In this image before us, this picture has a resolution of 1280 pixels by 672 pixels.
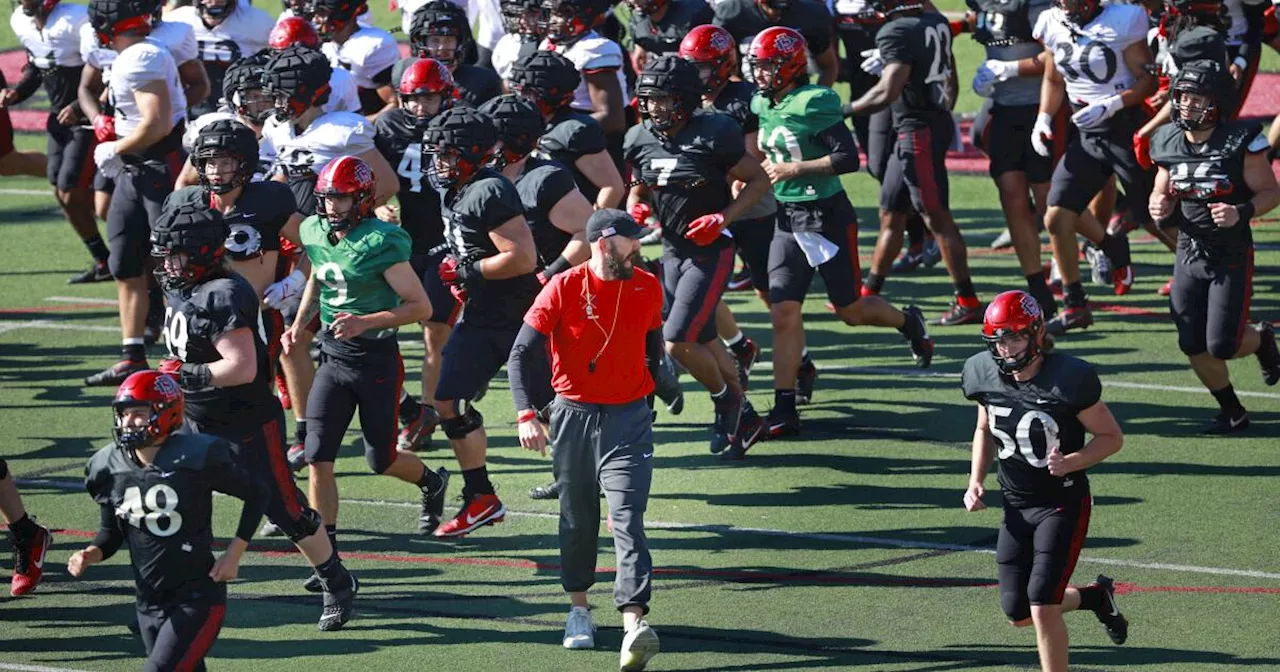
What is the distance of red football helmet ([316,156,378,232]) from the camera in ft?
28.3

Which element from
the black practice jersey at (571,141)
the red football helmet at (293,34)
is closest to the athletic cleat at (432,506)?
the black practice jersey at (571,141)

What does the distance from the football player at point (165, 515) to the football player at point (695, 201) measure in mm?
3996

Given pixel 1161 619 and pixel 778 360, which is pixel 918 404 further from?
pixel 1161 619

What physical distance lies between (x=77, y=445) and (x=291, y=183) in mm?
2075

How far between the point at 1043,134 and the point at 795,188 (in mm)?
2546

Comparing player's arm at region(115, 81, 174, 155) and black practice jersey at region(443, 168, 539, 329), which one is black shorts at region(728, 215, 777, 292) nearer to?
black practice jersey at region(443, 168, 539, 329)

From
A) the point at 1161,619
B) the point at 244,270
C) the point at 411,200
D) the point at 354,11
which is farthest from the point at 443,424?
the point at 354,11

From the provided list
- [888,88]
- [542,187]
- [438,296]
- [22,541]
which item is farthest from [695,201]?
[22,541]

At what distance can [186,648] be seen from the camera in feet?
22.0

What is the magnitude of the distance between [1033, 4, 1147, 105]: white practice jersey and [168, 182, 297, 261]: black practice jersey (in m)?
5.38

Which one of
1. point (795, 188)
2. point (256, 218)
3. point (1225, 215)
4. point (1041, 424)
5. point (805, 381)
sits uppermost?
point (1041, 424)

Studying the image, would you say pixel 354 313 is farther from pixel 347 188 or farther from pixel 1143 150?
pixel 1143 150

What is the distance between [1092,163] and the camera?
12.5 meters

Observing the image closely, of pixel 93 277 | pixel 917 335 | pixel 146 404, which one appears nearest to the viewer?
pixel 146 404
